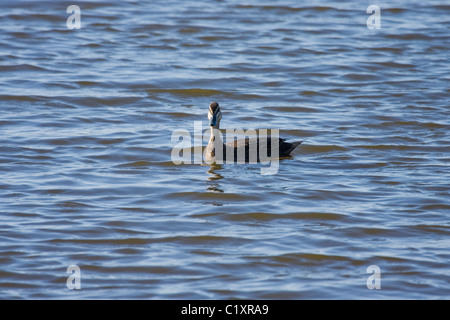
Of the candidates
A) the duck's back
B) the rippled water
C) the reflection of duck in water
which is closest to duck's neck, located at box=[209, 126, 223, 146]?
the reflection of duck in water

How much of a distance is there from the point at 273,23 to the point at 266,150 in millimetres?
9509

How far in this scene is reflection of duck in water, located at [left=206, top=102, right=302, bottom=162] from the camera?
11.5 m

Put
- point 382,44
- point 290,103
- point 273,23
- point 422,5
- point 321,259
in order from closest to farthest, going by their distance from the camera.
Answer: point 321,259 < point 290,103 < point 382,44 < point 273,23 < point 422,5

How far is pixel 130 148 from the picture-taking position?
1200cm

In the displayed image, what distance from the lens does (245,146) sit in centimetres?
1170

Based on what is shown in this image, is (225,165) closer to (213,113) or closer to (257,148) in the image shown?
(257,148)

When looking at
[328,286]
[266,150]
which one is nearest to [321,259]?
[328,286]

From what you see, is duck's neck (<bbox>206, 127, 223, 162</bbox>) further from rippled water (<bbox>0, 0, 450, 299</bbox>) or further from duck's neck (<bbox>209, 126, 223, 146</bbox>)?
rippled water (<bbox>0, 0, 450, 299</bbox>)

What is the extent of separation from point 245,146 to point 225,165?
42cm

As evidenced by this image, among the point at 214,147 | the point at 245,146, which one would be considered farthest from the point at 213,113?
the point at 245,146

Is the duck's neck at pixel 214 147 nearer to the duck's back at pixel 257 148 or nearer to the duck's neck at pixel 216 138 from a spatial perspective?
the duck's neck at pixel 216 138

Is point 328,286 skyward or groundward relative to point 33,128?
groundward

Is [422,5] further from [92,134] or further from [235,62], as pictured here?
[92,134]
